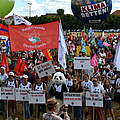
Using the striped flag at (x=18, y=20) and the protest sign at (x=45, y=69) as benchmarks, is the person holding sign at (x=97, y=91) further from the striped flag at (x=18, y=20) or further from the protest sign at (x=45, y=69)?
the striped flag at (x=18, y=20)

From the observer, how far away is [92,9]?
108 feet

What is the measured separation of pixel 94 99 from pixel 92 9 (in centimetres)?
2368

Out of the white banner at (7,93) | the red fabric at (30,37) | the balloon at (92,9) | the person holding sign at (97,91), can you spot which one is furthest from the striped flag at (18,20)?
the balloon at (92,9)

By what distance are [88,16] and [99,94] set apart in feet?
78.9

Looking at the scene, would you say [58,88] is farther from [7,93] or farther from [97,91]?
[7,93]

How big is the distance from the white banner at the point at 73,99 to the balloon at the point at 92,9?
23451mm

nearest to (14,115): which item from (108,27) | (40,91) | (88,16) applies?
(40,91)

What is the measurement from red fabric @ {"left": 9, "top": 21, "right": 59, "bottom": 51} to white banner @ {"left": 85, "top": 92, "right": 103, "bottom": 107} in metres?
3.01

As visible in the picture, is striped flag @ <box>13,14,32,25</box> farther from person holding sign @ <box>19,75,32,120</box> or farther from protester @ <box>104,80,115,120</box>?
protester @ <box>104,80,115,120</box>

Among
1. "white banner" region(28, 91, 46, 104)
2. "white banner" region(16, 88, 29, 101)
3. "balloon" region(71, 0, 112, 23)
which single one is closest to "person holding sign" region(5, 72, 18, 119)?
"white banner" region(16, 88, 29, 101)

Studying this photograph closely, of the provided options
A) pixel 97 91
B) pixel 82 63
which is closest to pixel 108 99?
pixel 97 91

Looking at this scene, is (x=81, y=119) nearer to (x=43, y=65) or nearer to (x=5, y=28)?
(x=43, y=65)

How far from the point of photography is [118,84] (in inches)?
473

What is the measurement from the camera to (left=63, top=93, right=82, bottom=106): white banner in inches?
396
